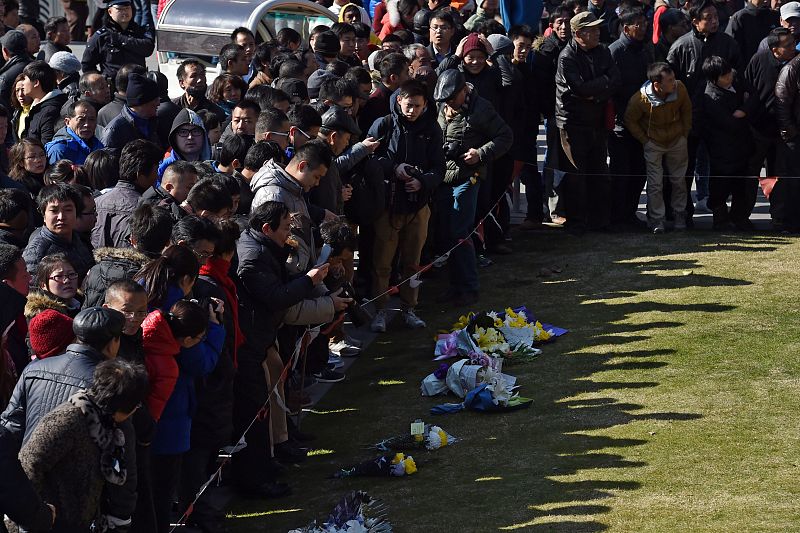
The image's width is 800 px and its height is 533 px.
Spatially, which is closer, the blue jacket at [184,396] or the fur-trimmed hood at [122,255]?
the blue jacket at [184,396]

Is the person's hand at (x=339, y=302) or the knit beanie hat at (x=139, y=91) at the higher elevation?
the knit beanie hat at (x=139, y=91)

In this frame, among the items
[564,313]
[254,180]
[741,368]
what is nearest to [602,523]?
[741,368]

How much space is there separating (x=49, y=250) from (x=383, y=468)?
7.85 ft

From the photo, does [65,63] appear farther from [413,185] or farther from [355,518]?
[355,518]

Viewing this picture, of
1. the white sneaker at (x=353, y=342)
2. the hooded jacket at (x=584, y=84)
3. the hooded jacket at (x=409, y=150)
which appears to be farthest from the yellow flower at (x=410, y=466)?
the hooded jacket at (x=584, y=84)

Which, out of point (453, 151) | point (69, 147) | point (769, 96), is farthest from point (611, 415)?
point (769, 96)

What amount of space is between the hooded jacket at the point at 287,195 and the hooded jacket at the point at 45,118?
2.65 metres

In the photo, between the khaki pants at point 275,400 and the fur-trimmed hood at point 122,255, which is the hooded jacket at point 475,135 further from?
the fur-trimmed hood at point 122,255

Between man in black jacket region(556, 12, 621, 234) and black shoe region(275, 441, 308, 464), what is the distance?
5.95 m

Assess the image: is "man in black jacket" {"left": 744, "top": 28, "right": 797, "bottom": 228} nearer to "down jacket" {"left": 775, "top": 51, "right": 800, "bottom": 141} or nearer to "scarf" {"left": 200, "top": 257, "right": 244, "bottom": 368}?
"down jacket" {"left": 775, "top": 51, "right": 800, "bottom": 141}

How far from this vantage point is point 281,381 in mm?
8172

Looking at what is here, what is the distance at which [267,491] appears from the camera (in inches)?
304

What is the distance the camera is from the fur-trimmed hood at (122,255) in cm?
675

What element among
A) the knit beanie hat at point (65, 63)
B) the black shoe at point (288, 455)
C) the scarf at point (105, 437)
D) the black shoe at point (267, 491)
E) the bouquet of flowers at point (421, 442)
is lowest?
the black shoe at point (288, 455)
